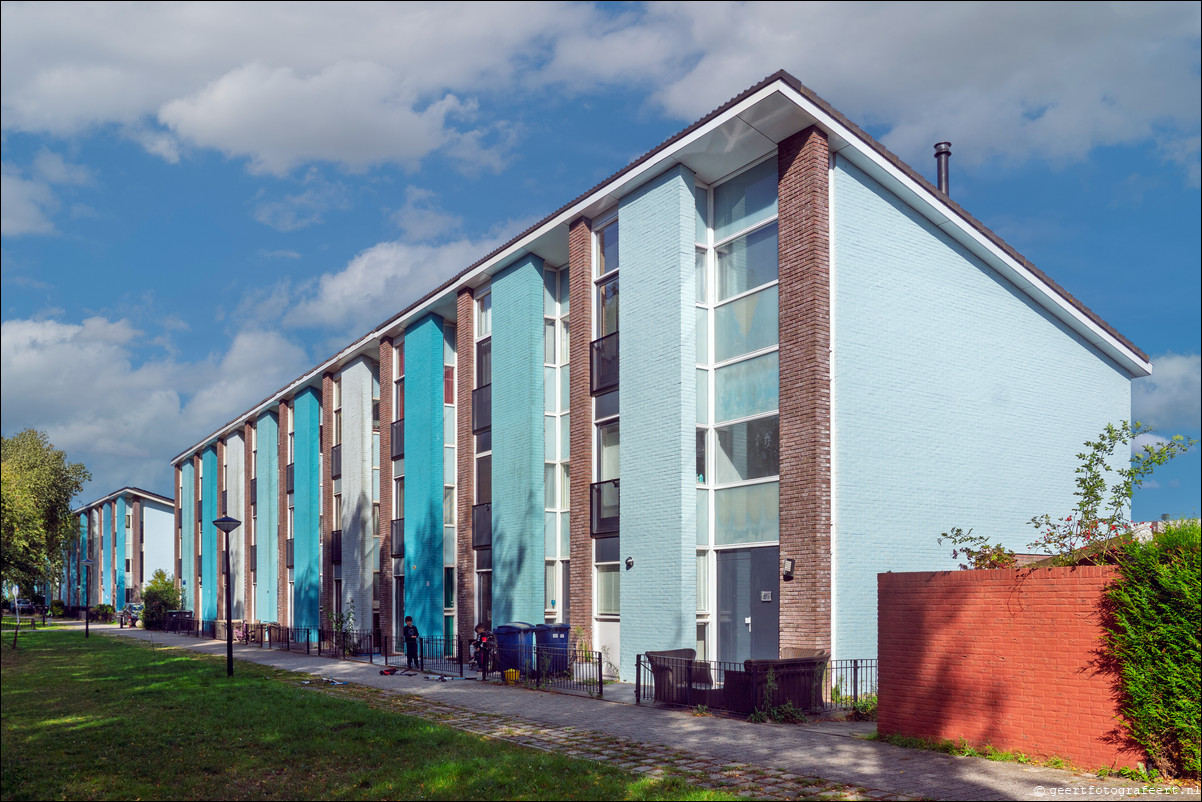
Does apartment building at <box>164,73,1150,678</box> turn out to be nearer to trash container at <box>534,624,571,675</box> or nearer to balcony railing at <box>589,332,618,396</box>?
balcony railing at <box>589,332,618,396</box>

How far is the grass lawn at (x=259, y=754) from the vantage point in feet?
31.4

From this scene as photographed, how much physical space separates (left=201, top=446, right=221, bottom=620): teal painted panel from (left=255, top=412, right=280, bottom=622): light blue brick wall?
7.26 metres

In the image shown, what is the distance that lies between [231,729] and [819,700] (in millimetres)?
8819

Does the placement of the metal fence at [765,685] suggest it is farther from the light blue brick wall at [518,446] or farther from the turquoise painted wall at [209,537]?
the turquoise painted wall at [209,537]

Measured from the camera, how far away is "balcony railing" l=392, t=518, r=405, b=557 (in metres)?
31.9

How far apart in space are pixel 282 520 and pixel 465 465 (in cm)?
1802

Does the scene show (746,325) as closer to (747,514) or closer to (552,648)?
(747,514)

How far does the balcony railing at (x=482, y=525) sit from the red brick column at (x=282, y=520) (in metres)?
18.1

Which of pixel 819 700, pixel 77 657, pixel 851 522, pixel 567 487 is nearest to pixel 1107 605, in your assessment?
pixel 819 700

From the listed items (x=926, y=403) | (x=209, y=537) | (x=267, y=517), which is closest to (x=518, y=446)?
(x=926, y=403)

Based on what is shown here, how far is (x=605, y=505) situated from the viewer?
71.5 ft

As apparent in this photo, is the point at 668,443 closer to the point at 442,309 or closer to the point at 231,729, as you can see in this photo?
the point at 231,729

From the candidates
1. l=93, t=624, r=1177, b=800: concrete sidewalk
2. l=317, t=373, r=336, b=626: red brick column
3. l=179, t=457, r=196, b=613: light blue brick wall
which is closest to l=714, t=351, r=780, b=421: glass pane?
l=93, t=624, r=1177, b=800: concrete sidewalk

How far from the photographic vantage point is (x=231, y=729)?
1369 centimetres
